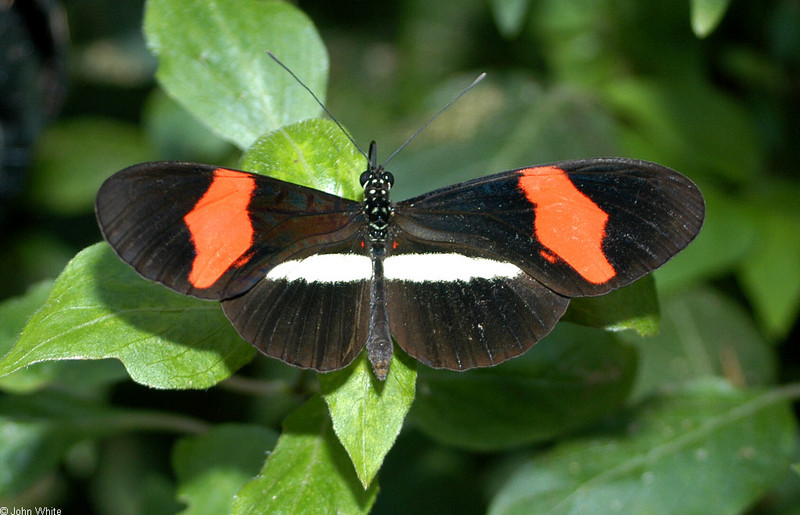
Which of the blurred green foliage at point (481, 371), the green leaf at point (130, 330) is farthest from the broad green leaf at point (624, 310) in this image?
the green leaf at point (130, 330)

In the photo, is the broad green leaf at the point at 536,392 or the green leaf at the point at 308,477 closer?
the green leaf at the point at 308,477

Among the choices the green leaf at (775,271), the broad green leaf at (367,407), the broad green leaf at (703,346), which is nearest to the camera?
the broad green leaf at (367,407)

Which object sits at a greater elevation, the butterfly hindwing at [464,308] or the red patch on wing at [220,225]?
the red patch on wing at [220,225]

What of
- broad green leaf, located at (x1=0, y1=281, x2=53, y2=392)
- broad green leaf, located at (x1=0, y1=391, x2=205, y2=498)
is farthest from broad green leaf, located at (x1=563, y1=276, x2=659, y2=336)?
broad green leaf, located at (x1=0, y1=281, x2=53, y2=392)

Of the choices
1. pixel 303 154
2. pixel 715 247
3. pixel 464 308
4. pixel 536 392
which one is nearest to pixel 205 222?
pixel 303 154

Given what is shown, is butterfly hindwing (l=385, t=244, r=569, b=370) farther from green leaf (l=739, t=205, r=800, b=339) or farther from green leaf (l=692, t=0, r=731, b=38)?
green leaf (l=739, t=205, r=800, b=339)

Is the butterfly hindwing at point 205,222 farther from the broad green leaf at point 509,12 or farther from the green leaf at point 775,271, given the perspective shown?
the green leaf at point 775,271
